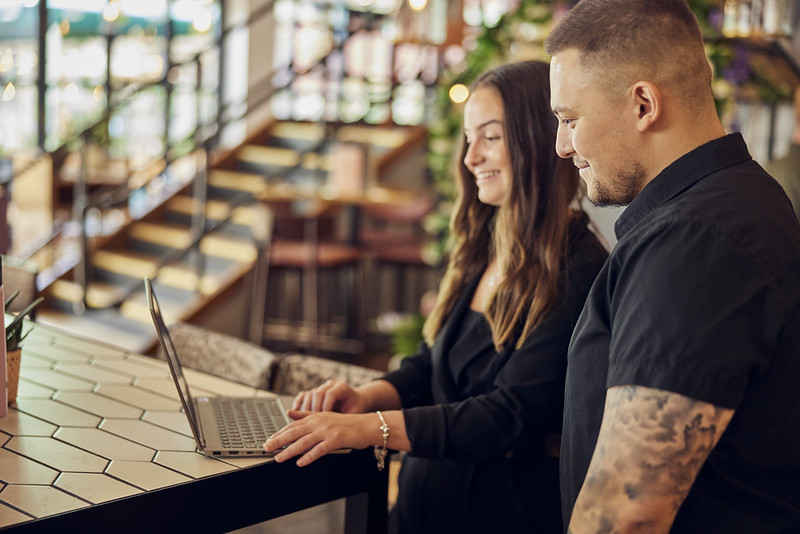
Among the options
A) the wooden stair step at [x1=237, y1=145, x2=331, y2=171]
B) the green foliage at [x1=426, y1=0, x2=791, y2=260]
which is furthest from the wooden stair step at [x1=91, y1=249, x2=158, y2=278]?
the green foliage at [x1=426, y1=0, x2=791, y2=260]

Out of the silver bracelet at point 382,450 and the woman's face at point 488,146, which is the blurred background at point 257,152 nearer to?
the woman's face at point 488,146

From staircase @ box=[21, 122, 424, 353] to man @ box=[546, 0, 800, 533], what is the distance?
13.9 feet

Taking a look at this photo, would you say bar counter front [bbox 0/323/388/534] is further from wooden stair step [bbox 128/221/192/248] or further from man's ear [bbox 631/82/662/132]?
wooden stair step [bbox 128/221/192/248]

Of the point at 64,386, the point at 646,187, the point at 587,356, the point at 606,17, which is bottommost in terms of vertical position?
the point at 64,386

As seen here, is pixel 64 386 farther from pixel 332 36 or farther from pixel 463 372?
pixel 332 36

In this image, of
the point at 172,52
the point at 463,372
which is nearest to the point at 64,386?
the point at 463,372

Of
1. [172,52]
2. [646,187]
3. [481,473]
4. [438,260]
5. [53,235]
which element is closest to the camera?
[646,187]

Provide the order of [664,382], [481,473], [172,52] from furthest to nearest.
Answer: [172,52]
[481,473]
[664,382]

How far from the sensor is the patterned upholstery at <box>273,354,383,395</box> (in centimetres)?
227

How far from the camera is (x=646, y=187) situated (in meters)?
1.22

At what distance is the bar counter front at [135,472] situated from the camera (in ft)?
4.21

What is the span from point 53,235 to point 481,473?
5266 mm

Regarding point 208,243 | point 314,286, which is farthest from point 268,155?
point 314,286

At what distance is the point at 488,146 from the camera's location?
1940 mm
